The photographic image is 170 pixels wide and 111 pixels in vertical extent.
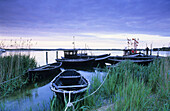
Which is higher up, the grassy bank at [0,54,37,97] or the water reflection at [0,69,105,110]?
the grassy bank at [0,54,37,97]

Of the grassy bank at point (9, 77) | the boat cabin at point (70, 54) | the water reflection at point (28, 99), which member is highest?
the boat cabin at point (70, 54)

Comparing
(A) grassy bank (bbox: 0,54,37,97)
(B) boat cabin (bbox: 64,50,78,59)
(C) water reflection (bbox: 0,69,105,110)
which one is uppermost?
(B) boat cabin (bbox: 64,50,78,59)

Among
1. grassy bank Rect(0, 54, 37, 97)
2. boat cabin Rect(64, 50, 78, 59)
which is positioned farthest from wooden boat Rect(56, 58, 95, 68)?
grassy bank Rect(0, 54, 37, 97)

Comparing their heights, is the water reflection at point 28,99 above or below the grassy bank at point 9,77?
below

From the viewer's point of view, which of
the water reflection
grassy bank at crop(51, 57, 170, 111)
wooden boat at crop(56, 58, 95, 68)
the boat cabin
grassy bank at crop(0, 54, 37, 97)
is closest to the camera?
grassy bank at crop(51, 57, 170, 111)

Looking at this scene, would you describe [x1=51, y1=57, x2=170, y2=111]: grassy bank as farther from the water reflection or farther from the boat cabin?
the boat cabin

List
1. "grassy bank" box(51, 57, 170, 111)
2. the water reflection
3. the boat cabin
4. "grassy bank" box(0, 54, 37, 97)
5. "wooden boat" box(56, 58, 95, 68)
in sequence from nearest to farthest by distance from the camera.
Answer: "grassy bank" box(51, 57, 170, 111) → the water reflection → "grassy bank" box(0, 54, 37, 97) → "wooden boat" box(56, 58, 95, 68) → the boat cabin

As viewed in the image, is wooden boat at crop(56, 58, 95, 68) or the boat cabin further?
the boat cabin

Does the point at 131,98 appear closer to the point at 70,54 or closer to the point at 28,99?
the point at 28,99

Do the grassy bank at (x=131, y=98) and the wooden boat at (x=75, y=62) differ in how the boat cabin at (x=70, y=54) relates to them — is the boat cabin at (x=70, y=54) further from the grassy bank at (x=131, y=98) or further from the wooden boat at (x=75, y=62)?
the grassy bank at (x=131, y=98)

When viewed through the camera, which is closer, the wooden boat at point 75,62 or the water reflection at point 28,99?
the water reflection at point 28,99

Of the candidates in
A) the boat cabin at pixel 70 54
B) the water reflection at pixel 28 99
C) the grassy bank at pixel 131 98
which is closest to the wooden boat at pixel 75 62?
the boat cabin at pixel 70 54

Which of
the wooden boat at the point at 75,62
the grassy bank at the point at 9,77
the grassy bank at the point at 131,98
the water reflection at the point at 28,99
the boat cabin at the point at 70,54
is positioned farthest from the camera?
the boat cabin at the point at 70,54

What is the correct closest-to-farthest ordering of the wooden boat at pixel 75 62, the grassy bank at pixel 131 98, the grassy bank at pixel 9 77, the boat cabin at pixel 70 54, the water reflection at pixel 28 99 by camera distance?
the grassy bank at pixel 131 98, the water reflection at pixel 28 99, the grassy bank at pixel 9 77, the wooden boat at pixel 75 62, the boat cabin at pixel 70 54
